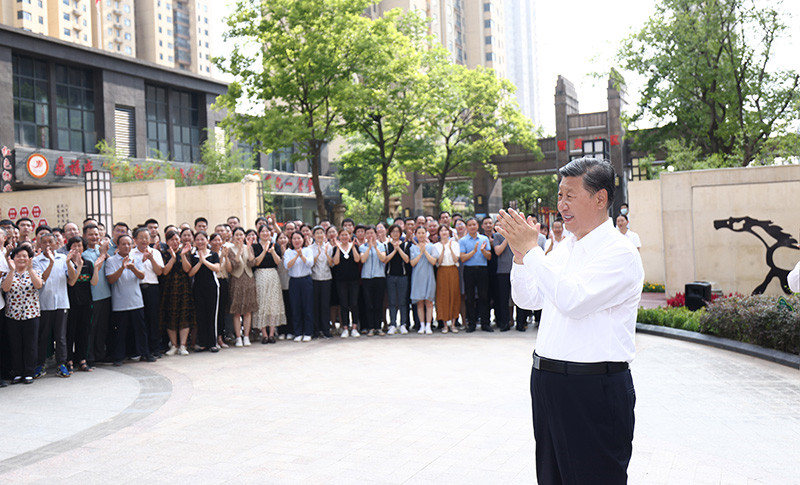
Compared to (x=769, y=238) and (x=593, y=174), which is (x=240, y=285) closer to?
(x=593, y=174)

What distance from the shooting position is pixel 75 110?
34500mm

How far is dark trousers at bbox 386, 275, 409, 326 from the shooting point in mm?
12843

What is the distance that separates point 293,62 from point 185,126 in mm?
21237

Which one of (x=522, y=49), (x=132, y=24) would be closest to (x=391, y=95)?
(x=132, y=24)

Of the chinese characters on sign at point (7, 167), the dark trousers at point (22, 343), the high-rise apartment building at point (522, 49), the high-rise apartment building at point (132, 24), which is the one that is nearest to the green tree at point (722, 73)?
the dark trousers at point (22, 343)

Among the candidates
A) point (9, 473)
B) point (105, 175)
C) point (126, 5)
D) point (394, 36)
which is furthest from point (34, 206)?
point (126, 5)

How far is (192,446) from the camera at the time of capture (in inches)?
233

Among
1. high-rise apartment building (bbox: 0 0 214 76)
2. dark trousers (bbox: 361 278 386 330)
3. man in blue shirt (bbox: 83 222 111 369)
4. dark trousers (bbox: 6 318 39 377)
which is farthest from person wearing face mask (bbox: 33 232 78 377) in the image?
Answer: high-rise apartment building (bbox: 0 0 214 76)

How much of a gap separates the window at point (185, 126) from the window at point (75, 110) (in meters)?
5.28

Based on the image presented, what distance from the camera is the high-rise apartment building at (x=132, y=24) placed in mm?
70875

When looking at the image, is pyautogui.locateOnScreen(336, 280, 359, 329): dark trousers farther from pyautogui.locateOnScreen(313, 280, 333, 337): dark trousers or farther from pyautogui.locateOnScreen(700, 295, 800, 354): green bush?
pyautogui.locateOnScreen(700, 295, 800, 354): green bush

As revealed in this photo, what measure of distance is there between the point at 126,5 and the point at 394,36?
72911mm

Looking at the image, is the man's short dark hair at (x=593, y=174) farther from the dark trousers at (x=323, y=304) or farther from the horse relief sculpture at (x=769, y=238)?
the horse relief sculpture at (x=769, y=238)

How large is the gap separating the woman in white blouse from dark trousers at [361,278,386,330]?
1036mm
